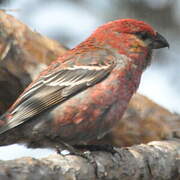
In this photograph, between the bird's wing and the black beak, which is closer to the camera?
the bird's wing

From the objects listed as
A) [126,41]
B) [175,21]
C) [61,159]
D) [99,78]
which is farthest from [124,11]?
[61,159]

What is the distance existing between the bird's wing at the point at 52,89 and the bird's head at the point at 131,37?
0.37 metres

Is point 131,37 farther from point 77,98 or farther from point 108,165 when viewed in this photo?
point 108,165

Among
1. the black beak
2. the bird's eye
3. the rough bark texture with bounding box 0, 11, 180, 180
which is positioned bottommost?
the rough bark texture with bounding box 0, 11, 180, 180

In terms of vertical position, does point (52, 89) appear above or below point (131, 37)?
below

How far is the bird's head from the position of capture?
594 centimetres

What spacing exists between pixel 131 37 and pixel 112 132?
143 centimetres

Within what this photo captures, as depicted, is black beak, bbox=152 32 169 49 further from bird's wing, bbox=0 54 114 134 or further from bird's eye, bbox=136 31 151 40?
bird's wing, bbox=0 54 114 134

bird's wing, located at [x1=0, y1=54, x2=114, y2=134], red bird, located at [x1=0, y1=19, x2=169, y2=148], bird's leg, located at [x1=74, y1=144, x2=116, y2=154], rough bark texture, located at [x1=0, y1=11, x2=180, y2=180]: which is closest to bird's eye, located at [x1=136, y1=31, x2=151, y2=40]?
red bird, located at [x1=0, y1=19, x2=169, y2=148]

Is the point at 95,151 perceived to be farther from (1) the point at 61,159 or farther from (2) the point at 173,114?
(2) the point at 173,114

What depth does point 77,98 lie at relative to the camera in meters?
5.40

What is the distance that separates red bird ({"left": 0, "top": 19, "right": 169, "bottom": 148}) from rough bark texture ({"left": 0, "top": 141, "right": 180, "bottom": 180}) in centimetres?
35

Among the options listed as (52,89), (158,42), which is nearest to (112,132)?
(158,42)

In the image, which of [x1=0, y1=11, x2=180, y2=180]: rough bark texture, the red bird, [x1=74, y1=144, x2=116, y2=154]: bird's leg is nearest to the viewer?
[x1=0, y1=11, x2=180, y2=180]: rough bark texture
